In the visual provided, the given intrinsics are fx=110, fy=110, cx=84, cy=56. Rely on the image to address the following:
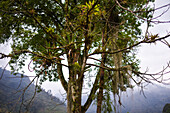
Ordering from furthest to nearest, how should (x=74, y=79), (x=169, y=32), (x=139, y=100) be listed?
(x=139, y=100) < (x=74, y=79) < (x=169, y=32)

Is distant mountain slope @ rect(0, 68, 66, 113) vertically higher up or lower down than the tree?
lower down

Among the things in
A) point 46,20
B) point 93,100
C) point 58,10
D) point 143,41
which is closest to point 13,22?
point 46,20

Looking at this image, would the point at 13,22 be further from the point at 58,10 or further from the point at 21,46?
the point at 58,10

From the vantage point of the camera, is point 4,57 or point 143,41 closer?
point 4,57

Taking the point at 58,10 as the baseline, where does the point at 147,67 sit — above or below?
below

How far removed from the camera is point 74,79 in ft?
6.33

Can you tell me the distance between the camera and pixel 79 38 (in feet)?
6.23

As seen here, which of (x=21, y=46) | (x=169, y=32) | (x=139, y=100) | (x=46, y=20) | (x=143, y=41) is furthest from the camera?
(x=139, y=100)

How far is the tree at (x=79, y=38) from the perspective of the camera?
64.7 inches

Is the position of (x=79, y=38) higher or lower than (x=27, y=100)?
higher

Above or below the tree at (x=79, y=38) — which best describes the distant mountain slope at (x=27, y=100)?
below

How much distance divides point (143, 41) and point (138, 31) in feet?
11.9

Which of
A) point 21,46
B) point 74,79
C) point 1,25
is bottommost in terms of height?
point 74,79

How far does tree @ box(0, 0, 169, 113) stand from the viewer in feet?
5.40
